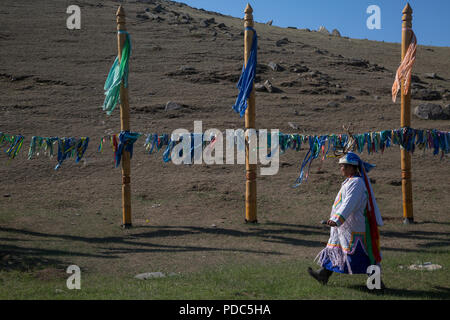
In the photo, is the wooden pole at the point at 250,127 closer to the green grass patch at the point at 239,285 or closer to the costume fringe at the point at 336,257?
the green grass patch at the point at 239,285

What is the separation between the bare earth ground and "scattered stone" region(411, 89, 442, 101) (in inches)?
19.5

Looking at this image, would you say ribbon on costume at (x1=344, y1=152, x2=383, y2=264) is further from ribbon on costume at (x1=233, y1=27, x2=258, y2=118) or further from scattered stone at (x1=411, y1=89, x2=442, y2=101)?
scattered stone at (x1=411, y1=89, x2=442, y2=101)

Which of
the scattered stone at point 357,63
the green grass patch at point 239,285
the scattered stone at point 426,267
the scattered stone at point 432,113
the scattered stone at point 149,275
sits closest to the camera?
the green grass patch at point 239,285

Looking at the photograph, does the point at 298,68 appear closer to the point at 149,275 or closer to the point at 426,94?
the point at 426,94

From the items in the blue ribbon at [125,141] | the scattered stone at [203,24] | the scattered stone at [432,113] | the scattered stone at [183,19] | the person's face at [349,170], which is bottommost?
the person's face at [349,170]

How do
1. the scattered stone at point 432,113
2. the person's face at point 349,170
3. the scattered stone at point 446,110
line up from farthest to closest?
the scattered stone at point 446,110 → the scattered stone at point 432,113 → the person's face at point 349,170

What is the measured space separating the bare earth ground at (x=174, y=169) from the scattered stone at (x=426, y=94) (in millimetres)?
495

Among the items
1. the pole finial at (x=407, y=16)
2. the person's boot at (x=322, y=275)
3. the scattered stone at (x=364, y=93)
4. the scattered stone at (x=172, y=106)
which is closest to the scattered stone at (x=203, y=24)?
the scattered stone at (x=364, y=93)

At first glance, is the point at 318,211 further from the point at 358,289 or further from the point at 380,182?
the point at 358,289

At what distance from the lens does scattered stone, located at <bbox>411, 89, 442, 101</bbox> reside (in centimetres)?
2311

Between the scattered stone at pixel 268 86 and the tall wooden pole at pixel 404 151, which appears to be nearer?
the tall wooden pole at pixel 404 151

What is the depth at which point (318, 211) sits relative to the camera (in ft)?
38.5

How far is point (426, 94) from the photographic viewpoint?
2327 centimetres

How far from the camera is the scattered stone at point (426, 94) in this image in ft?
75.8
